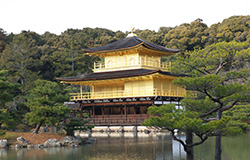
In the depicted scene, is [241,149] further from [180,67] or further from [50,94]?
[50,94]

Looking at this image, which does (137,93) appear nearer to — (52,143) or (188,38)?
(52,143)

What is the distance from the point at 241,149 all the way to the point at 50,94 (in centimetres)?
1358

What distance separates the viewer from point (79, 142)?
26500 millimetres

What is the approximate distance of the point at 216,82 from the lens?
14.5m

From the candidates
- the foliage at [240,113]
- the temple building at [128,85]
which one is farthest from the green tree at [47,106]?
the foliage at [240,113]

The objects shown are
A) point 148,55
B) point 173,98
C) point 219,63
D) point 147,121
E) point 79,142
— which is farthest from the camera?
point 148,55

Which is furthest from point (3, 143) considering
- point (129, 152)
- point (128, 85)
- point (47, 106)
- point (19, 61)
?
point (19, 61)

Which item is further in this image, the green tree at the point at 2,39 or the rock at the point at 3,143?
the green tree at the point at 2,39

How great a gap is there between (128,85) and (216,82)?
22.2m

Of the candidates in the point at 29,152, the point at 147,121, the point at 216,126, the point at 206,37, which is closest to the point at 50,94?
the point at 29,152

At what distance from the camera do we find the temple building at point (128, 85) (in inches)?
1363

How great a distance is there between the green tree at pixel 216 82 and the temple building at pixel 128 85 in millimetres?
16671

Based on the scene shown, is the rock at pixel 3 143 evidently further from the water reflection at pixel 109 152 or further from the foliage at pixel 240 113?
the foliage at pixel 240 113

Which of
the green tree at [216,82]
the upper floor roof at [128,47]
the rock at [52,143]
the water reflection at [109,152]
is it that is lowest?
the water reflection at [109,152]
